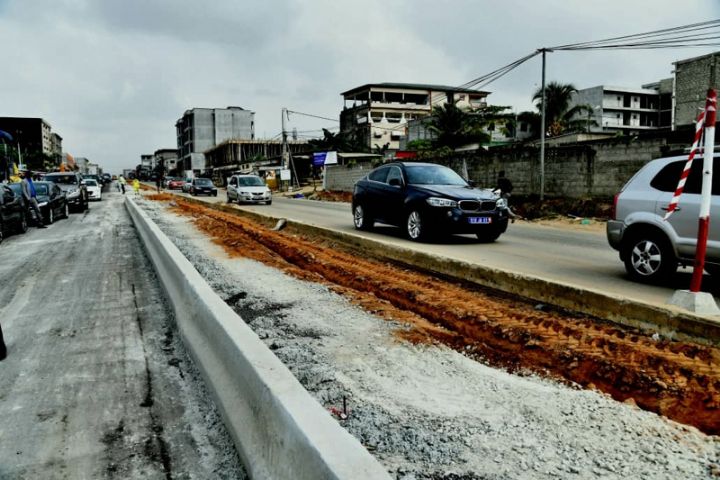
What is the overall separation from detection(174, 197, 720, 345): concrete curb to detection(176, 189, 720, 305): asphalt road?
0.21 m

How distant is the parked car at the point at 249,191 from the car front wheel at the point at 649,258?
2474cm

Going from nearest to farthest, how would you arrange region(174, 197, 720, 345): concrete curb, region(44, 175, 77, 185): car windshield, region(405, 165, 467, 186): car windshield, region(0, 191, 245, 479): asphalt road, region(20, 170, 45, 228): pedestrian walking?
1. region(0, 191, 245, 479): asphalt road
2. region(174, 197, 720, 345): concrete curb
3. region(405, 165, 467, 186): car windshield
4. region(20, 170, 45, 228): pedestrian walking
5. region(44, 175, 77, 185): car windshield

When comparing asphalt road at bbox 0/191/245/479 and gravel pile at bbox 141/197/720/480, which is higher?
gravel pile at bbox 141/197/720/480

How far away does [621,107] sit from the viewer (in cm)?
7106

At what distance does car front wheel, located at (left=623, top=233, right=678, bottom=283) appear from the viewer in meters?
6.99

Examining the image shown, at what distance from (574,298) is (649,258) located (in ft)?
6.48

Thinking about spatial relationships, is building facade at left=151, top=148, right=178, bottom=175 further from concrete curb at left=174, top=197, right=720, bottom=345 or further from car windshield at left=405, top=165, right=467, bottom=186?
concrete curb at left=174, top=197, right=720, bottom=345

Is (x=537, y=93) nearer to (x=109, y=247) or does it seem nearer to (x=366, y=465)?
(x=109, y=247)

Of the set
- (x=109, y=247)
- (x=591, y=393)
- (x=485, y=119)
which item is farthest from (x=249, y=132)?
(x=591, y=393)

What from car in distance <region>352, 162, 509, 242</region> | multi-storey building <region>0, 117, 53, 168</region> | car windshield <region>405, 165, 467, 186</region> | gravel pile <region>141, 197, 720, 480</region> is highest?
multi-storey building <region>0, 117, 53, 168</region>

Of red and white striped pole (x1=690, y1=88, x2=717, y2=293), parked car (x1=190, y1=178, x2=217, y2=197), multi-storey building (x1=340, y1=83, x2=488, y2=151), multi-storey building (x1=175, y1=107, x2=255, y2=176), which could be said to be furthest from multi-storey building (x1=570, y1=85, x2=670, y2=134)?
multi-storey building (x1=175, y1=107, x2=255, y2=176)

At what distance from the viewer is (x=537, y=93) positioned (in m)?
49.0

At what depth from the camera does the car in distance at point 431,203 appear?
11430 mm

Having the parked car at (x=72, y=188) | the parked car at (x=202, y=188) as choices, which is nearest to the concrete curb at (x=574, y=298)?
the parked car at (x=72, y=188)
